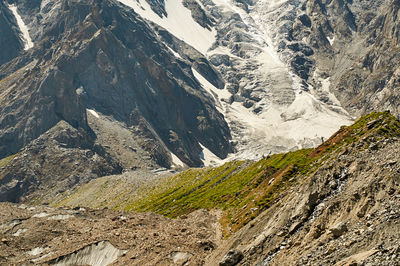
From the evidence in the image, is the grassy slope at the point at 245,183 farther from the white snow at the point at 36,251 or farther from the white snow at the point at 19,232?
the white snow at the point at 19,232

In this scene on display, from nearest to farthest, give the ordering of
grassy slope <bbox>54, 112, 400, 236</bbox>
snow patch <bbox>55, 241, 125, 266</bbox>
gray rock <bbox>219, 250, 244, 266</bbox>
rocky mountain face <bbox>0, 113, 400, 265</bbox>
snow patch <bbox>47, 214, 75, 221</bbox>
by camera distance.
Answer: rocky mountain face <bbox>0, 113, 400, 265</bbox> → gray rock <bbox>219, 250, 244, 266</bbox> → snow patch <bbox>55, 241, 125, 266</bbox> → grassy slope <bbox>54, 112, 400, 236</bbox> → snow patch <bbox>47, 214, 75, 221</bbox>

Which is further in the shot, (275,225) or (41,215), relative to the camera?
(41,215)

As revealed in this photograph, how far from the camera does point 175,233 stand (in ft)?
215

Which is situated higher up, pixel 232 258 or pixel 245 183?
pixel 232 258

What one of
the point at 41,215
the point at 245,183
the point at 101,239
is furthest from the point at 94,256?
the point at 245,183

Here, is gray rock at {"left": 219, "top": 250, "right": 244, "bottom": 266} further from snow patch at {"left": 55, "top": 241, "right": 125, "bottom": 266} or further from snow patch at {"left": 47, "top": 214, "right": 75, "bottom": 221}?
snow patch at {"left": 47, "top": 214, "right": 75, "bottom": 221}

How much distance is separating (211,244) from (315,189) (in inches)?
712

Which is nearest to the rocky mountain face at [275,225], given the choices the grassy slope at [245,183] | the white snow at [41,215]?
the white snow at [41,215]


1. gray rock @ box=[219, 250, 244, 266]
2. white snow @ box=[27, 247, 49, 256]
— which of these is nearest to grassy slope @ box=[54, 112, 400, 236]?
gray rock @ box=[219, 250, 244, 266]

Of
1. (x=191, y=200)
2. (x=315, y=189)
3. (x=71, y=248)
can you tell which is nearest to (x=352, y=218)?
(x=315, y=189)

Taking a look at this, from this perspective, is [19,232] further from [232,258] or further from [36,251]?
[232,258]

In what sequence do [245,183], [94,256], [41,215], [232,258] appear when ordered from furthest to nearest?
[245,183]
[41,215]
[94,256]
[232,258]

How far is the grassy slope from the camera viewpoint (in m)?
65.1

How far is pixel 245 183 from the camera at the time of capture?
349 feet
